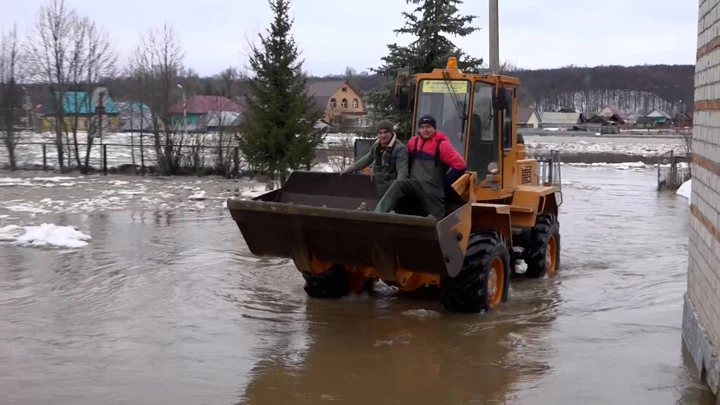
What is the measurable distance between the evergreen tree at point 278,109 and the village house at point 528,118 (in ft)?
269

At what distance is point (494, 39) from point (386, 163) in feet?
29.4

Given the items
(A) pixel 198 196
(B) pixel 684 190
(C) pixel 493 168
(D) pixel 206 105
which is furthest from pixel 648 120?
(C) pixel 493 168

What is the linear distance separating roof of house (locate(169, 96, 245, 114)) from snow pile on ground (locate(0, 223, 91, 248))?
16563 millimetres

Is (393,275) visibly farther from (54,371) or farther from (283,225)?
(54,371)

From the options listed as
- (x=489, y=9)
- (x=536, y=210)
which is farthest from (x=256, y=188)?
(x=536, y=210)

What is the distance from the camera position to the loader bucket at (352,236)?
7867 millimetres

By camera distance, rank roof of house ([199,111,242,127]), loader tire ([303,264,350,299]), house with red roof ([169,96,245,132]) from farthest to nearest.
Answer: roof of house ([199,111,242,127]) → house with red roof ([169,96,245,132]) → loader tire ([303,264,350,299])

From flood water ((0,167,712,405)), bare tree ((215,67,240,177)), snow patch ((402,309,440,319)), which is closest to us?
flood water ((0,167,712,405))

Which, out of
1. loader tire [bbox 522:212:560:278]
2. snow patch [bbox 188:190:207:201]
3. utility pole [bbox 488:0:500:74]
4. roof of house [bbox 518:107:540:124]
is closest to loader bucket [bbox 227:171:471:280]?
loader tire [bbox 522:212:560:278]

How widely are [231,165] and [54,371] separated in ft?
77.0

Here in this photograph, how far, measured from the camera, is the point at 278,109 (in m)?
23.9

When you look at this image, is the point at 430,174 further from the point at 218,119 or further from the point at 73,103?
the point at 73,103

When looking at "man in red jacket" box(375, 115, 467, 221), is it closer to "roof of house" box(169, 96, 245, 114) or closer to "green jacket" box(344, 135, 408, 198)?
"green jacket" box(344, 135, 408, 198)

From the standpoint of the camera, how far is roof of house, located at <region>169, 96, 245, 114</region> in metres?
31.5
